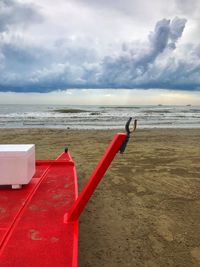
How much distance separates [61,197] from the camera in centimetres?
400

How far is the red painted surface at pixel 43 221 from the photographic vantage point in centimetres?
245

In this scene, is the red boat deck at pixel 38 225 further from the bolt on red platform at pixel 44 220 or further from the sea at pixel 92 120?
the sea at pixel 92 120

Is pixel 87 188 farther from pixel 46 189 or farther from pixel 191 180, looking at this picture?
pixel 191 180

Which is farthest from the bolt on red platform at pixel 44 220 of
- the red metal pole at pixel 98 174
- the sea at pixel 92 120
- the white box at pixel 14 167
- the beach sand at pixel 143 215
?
the sea at pixel 92 120

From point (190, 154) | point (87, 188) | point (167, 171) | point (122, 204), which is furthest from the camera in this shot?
point (190, 154)

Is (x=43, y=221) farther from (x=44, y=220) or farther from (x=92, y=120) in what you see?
(x=92, y=120)

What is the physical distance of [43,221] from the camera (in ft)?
10.4

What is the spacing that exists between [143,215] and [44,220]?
1.97 m

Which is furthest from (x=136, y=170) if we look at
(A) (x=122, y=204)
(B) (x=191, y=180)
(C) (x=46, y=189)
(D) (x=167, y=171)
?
(C) (x=46, y=189)

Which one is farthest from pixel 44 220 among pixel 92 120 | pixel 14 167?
pixel 92 120

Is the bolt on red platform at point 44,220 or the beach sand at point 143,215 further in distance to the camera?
the beach sand at point 143,215

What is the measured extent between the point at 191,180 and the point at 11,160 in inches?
155

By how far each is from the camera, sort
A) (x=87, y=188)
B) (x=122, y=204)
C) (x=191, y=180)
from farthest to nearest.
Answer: (x=191, y=180) → (x=122, y=204) → (x=87, y=188)

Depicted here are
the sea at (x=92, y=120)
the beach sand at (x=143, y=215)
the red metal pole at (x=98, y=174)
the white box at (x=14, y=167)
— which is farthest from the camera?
the sea at (x=92, y=120)
